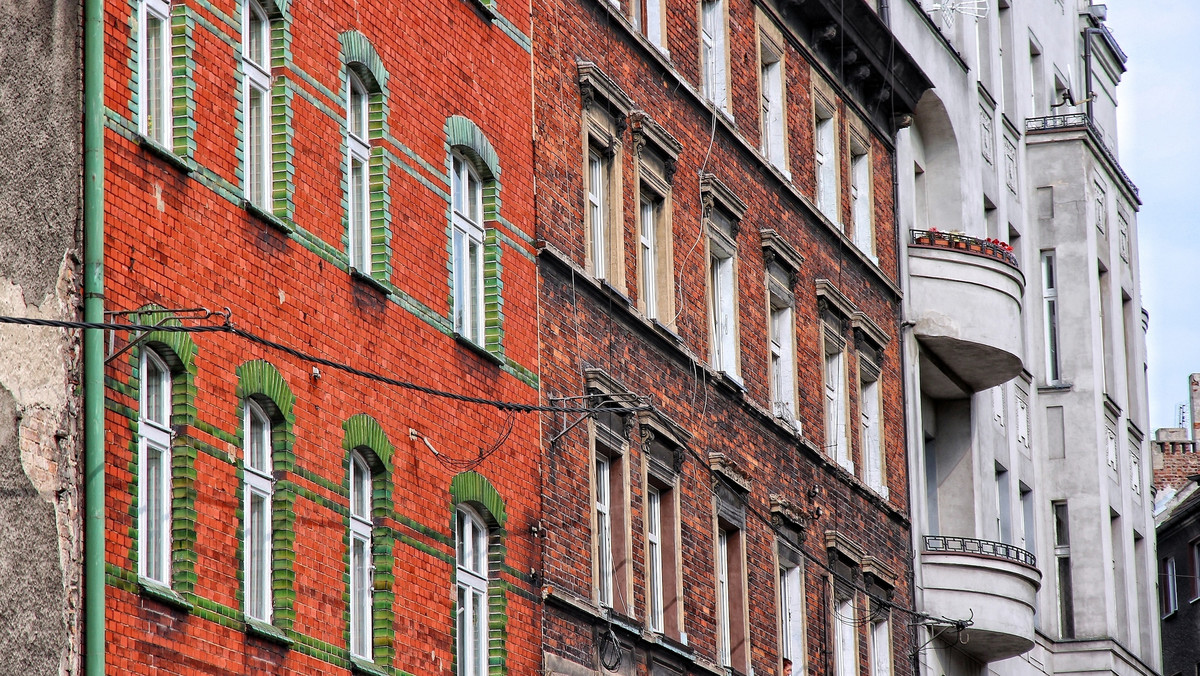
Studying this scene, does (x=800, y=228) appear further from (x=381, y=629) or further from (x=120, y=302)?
(x=120, y=302)

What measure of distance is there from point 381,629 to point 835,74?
17635 millimetres

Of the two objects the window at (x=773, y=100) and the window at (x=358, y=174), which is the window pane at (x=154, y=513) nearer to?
the window at (x=358, y=174)

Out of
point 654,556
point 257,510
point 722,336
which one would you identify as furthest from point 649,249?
point 257,510

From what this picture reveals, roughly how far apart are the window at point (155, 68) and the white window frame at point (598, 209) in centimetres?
854

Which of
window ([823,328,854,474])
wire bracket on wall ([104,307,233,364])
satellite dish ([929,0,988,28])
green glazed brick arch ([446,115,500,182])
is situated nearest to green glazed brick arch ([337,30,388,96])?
green glazed brick arch ([446,115,500,182])

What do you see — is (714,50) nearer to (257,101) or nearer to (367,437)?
(367,437)

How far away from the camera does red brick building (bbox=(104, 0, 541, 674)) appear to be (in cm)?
1833

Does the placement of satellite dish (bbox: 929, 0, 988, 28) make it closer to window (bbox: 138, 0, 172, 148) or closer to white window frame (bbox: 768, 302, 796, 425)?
white window frame (bbox: 768, 302, 796, 425)

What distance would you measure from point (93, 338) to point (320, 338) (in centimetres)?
355

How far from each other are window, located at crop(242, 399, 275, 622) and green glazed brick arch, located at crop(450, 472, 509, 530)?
10.9 feet

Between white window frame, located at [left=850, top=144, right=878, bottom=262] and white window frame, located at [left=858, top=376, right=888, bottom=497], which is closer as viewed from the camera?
white window frame, located at [left=858, top=376, right=888, bottom=497]

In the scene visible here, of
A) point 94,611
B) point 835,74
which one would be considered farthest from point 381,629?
point 835,74

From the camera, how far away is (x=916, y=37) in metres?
40.2

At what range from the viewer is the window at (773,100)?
111ft
